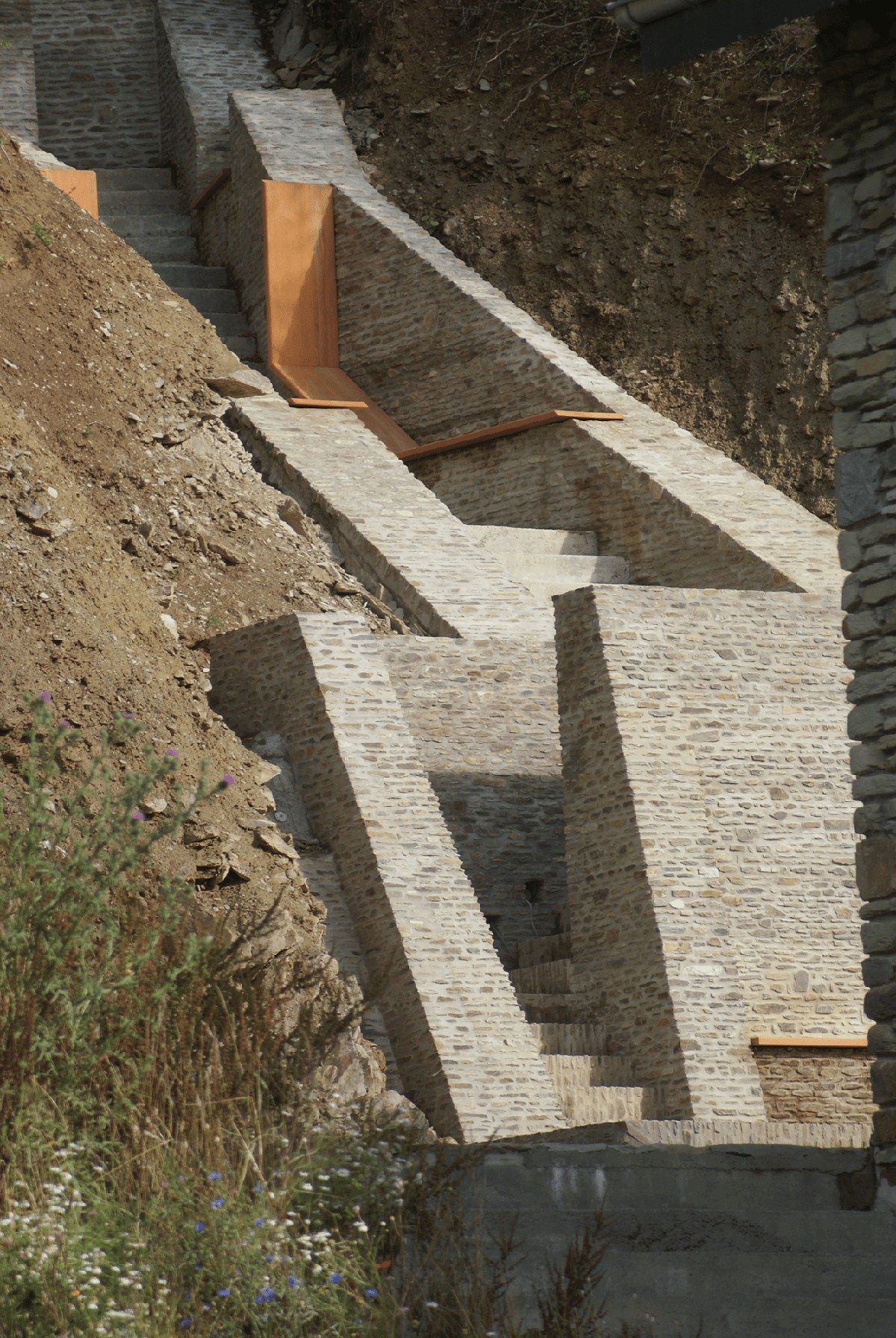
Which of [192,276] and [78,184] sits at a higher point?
[78,184]

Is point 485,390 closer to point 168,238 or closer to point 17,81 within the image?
point 168,238

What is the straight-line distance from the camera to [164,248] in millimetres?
18922

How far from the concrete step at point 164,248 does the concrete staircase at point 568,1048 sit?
10.3 metres

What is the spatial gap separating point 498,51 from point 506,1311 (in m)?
16.2

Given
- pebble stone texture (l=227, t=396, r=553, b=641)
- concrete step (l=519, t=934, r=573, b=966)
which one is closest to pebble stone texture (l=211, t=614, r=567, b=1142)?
concrete step (l=519, t=934, r=573, b=966)

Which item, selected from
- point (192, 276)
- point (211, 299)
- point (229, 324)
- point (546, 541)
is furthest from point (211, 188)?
point (546, 541)

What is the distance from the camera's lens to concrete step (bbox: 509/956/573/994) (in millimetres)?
10461

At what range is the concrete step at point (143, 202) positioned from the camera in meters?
19.4

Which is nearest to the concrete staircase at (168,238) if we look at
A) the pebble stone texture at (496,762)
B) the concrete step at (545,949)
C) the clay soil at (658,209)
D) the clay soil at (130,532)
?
the clay soil at (658,209)

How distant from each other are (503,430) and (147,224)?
578 cm

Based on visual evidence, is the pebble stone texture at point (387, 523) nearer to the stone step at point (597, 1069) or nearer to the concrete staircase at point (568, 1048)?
the concrete staircase at point (568, 1048)

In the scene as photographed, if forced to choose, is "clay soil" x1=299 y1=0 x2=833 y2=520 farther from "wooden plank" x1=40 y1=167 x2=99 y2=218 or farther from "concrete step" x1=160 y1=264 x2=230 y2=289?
"wooden plank" x1=40 y1=167 x2=99 y2=218

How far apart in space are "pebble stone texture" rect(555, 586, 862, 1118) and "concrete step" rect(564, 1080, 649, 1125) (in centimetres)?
17

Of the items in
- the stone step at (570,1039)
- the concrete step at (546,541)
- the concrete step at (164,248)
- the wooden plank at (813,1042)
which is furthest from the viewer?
the concrete step at (164,248)
